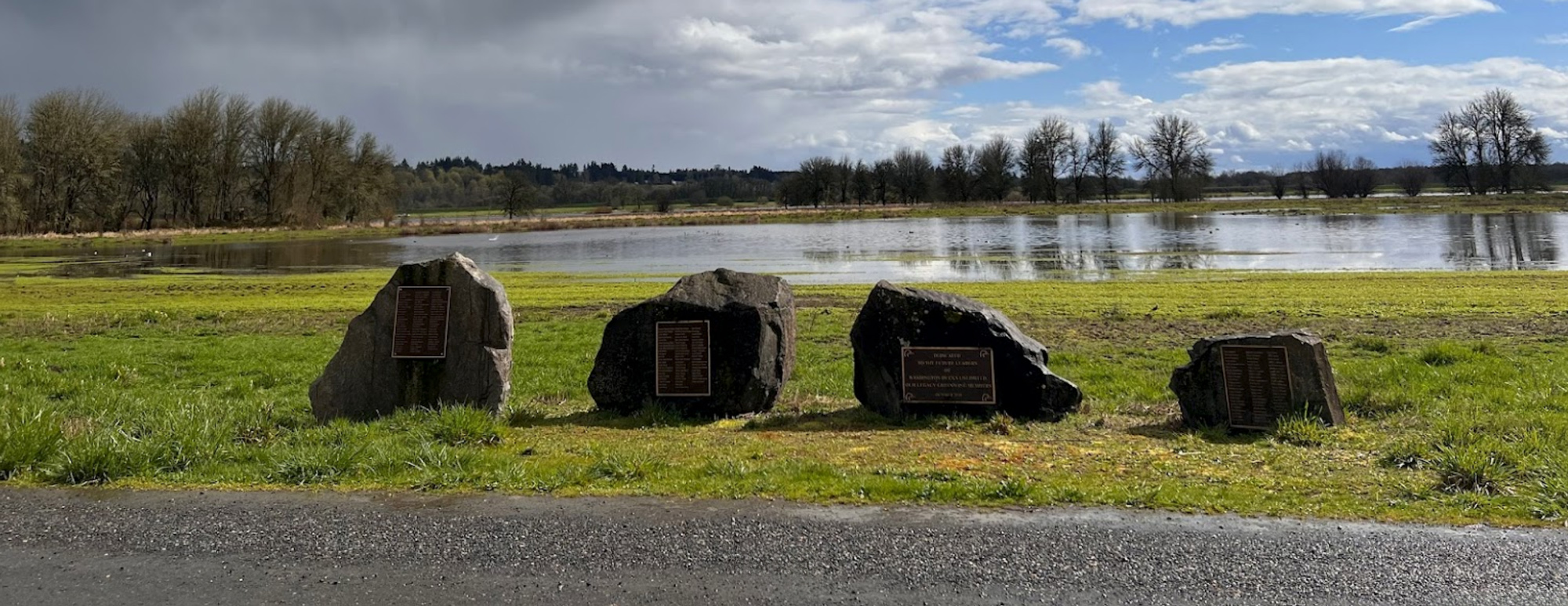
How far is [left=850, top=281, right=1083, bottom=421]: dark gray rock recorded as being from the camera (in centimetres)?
830

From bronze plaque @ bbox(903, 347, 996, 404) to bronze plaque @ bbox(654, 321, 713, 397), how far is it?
1855mm

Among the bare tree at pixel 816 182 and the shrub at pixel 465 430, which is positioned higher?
the bare tree at pixel 816 182

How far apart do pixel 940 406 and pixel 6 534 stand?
649cm

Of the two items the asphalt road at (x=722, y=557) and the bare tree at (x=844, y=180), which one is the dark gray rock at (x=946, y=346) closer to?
the asphalt road at (x=722, y=557)

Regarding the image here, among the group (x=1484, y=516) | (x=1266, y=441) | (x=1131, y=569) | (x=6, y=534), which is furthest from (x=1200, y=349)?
(x=6, y=534)

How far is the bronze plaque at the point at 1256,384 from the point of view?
749 centimetres

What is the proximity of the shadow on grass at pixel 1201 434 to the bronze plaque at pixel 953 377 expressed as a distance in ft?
4.15

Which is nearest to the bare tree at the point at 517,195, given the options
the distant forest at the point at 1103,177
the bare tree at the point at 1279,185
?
the distant forest at the point at 1103,177

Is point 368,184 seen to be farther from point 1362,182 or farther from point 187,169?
point 1362,182

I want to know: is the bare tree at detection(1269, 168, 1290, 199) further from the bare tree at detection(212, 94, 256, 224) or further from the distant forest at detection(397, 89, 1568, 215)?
the bare tree at detection(212, 94, 256, 224)

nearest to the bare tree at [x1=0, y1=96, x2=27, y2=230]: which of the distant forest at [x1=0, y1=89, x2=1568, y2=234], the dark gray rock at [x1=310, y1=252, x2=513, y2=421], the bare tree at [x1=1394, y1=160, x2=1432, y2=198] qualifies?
the distant forest at [x1=0, y1=89, x2=1568, y2=234]

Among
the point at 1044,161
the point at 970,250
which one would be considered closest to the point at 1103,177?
the point at 1044,161

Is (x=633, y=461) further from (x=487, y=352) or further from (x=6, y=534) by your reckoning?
(x=6, y=534)

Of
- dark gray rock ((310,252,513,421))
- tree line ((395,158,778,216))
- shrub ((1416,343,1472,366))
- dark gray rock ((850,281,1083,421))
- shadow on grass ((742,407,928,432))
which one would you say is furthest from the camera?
tree line ((395,158,778,216))
